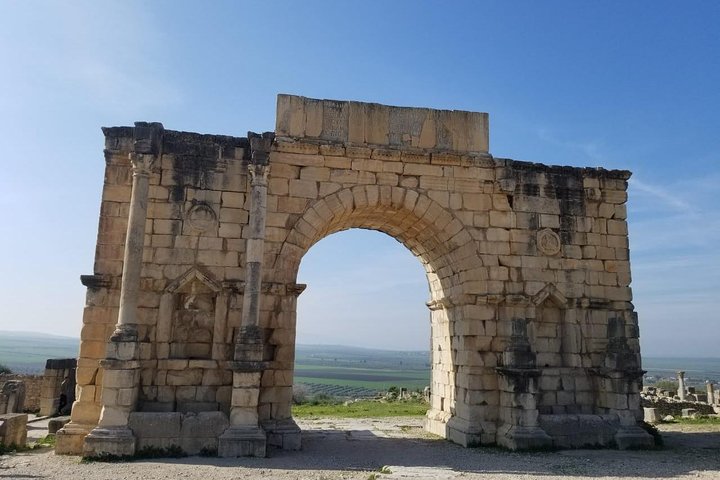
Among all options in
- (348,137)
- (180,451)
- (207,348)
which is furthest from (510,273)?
(180,451)

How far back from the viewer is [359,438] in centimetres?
1066

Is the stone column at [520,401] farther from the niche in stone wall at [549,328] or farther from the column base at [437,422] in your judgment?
the column base at [437,422]

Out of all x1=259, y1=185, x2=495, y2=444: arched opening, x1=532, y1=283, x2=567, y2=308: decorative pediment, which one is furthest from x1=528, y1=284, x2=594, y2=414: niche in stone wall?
x1=259, y1=185, x2=495, y2=444: arched opening

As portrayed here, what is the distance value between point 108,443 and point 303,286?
382cm

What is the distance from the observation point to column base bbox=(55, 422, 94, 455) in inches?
335

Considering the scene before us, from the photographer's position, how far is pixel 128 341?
8.62m

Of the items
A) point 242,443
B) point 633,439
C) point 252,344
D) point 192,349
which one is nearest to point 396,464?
point 242,443

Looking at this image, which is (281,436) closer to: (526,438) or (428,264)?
(526,438)

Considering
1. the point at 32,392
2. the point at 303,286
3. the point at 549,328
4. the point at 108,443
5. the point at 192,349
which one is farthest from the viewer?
the point at 32,392

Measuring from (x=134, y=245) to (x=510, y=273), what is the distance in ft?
22.2

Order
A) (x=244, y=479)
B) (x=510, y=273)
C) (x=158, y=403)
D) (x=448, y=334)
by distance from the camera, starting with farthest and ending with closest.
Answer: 1. (x=448, y=334)
2. (x=510, y=273)
3. (x=158, y=403)
4. (x=244, y=479)

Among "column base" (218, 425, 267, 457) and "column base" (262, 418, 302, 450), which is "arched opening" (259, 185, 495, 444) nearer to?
"column base" (262, 418, 302, 450)

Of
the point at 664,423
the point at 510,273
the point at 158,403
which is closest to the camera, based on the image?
the point at 158,403

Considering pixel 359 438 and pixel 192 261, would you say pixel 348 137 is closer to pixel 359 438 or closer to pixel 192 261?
pixel 192 261
